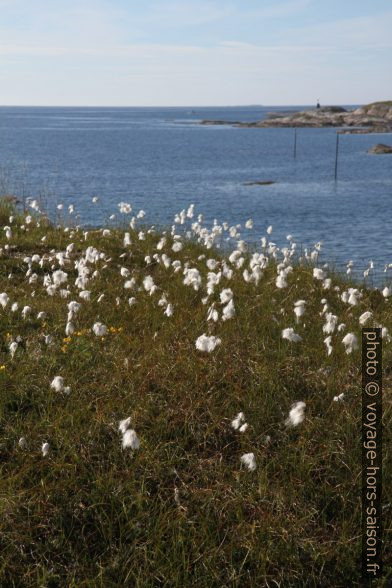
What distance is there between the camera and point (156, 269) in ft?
38.2

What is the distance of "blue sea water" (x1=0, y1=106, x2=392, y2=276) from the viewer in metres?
32.2

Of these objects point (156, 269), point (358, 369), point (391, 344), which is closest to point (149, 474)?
point (358, 369)

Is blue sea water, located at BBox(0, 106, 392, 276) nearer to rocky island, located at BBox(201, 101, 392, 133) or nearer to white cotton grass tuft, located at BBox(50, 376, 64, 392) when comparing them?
white cotton grass tuft, located at BBox(50, 376, 64, 392)

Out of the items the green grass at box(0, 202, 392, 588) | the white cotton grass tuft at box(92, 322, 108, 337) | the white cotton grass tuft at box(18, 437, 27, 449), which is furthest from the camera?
the white cotton grass tuft at box(92, 322, 108, 337)

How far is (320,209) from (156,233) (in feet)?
90.5

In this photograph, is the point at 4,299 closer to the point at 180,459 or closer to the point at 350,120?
the point at 180,459

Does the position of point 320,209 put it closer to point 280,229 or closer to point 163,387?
point 280,229

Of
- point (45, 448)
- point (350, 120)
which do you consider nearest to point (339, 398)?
point (45, 448)

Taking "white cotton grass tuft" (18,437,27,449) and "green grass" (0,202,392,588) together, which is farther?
"white cotton grass tuft" (18,437,27,449)

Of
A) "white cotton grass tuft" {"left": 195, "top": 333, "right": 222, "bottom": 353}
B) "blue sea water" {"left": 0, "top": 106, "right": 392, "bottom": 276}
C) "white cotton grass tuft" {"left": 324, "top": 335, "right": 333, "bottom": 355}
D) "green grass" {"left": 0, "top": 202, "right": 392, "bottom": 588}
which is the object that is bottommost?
"blue sea water" {"left": 0, "top": 106, "right": 392, "bottom": 276}

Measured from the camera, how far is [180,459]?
575 cm

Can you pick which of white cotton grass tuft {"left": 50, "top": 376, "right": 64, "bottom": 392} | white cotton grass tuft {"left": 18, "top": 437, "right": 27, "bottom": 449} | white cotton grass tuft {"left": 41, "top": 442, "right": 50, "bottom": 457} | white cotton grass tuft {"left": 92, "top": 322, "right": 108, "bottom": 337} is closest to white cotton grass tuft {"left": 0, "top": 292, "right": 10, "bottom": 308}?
white cotton grass tuft {"left": 92, "top": 322, "right": 108, "bottom": 337}

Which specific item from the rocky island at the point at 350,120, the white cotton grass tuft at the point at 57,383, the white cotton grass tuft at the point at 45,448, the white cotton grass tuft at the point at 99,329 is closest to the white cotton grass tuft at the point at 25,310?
the white cotton grass tuft at the point at 99,329

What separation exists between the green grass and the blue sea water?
10.4 metres
